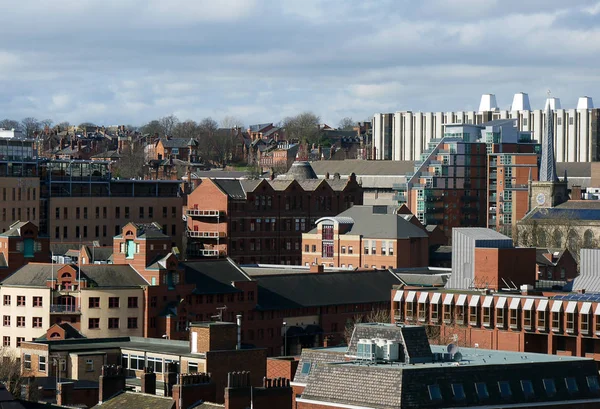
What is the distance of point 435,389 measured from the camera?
205ft

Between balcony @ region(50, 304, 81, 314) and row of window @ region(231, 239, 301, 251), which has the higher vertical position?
row of window @ region(231, 239, 301, 251)

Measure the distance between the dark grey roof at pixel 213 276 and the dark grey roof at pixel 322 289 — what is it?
2887mm

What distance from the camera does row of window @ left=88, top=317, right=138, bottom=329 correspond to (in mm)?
114750

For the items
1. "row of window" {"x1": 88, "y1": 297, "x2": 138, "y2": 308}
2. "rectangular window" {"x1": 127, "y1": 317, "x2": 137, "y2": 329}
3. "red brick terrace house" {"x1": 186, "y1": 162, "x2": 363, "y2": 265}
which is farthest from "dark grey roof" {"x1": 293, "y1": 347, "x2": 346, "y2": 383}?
"red brick terrace house" {"x1": 186, "y1": 162, "x2": 363, "y2": 265}

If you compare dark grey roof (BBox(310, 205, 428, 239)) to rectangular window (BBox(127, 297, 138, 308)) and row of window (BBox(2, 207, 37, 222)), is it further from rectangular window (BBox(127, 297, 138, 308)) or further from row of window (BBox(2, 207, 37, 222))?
rectangular window (BBox(127, 297, 138, 308))

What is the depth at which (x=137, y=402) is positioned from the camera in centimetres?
6756

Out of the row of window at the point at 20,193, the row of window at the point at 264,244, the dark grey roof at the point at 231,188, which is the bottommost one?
the row of window at the point at 264,244

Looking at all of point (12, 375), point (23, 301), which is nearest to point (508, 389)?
point (12, 375)

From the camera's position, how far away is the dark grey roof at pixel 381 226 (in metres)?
160

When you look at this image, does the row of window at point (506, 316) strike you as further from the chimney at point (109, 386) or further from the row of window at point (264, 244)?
the row of window at point (264, 244)

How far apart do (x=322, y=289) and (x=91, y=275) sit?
2338 cm

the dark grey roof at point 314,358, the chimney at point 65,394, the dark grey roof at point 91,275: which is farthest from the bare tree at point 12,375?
the dark grey roof at point 91,275

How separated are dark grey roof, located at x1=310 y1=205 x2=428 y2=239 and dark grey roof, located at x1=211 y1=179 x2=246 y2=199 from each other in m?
11.4

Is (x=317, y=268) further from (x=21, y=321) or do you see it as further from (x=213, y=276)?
(x=21, y=321)
